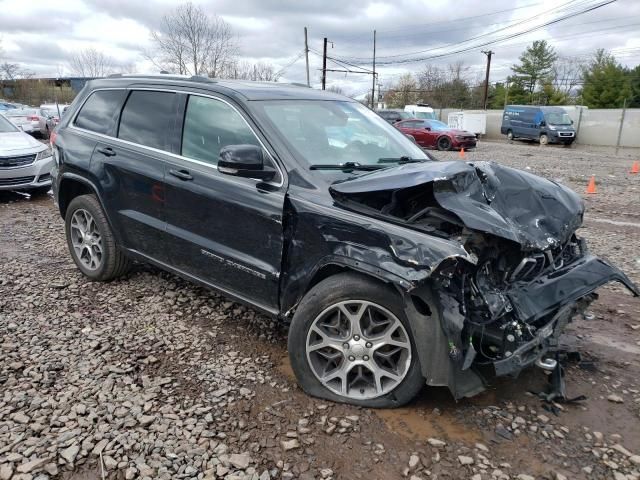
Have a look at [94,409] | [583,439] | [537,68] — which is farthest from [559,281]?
[537,68]

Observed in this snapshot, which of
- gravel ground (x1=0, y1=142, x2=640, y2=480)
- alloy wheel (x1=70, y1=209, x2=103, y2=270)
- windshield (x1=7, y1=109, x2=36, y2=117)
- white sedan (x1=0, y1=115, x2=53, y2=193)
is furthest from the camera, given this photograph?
windshield (x1=7, y1=109, x2=36, y2=117)

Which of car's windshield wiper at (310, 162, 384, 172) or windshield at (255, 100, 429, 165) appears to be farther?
windshield at (255, 100, 429, 165)

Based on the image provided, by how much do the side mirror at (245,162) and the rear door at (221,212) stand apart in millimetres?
72

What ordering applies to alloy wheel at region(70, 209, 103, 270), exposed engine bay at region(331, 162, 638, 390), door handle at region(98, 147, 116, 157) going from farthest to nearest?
alloy wheel at region(70, 209, 103, 270), door handle at region(98, 147, 116, 157), exposed engine bay at region(331, 162, 638, 390)

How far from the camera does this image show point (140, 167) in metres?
3.99

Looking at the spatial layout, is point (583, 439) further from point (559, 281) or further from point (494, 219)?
point (494, 219)

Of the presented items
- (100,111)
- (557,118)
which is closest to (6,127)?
(100,111)

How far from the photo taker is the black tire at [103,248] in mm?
4496

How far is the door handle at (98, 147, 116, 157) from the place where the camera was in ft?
13.9

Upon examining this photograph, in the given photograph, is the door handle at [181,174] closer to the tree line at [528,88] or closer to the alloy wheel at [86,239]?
the alloy wheel at [86,239]

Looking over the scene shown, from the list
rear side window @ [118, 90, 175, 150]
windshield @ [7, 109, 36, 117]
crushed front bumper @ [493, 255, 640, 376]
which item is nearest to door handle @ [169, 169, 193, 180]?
rear side window @ [118, 90, 175, 150]

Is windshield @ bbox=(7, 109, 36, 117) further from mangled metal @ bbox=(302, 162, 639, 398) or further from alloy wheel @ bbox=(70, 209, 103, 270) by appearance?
mangled metal @ bbox=(302, 162, 639, 398)

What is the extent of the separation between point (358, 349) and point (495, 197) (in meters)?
1.27

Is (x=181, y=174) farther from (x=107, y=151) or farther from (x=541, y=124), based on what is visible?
(x=541, y=124)
